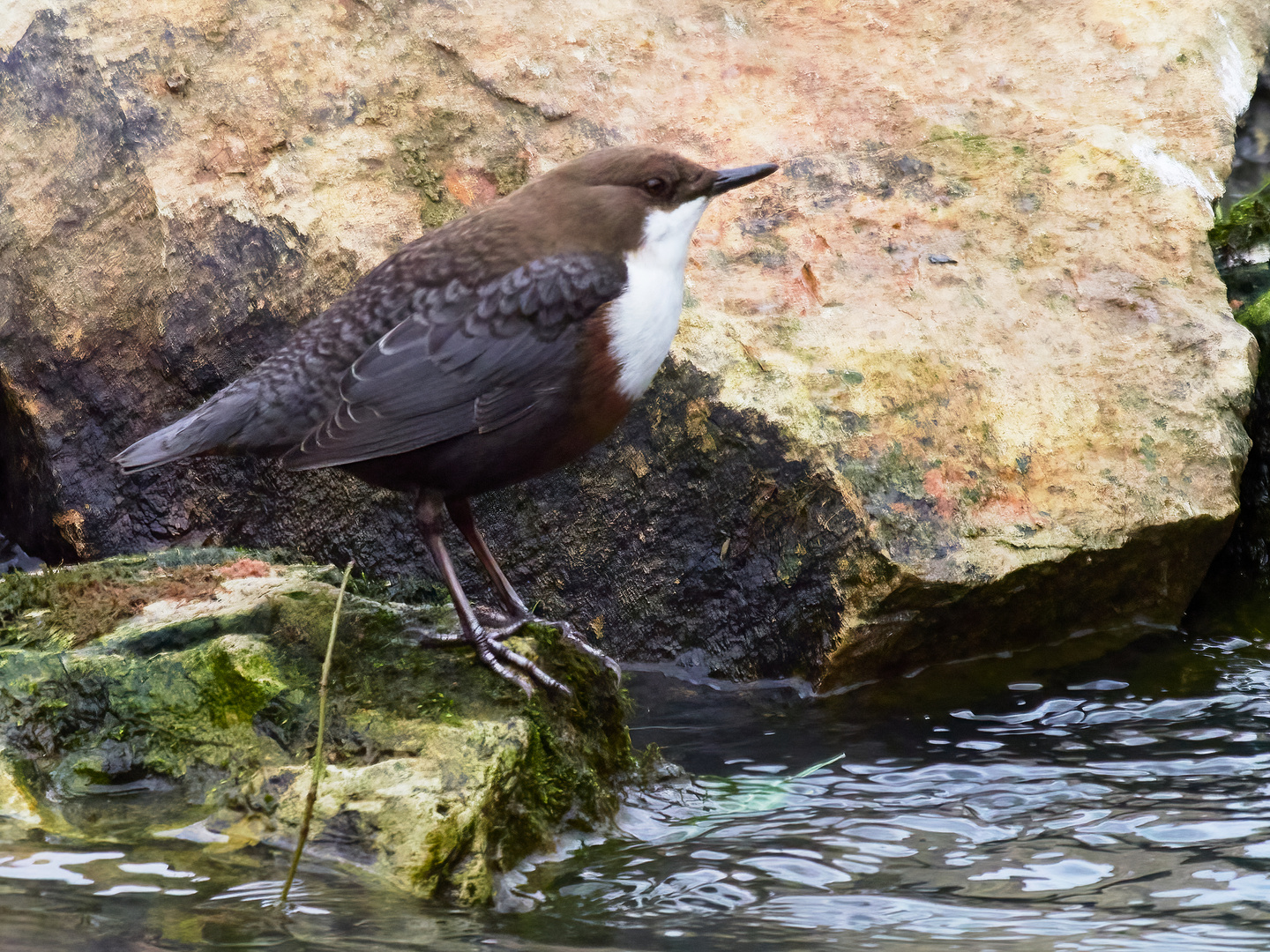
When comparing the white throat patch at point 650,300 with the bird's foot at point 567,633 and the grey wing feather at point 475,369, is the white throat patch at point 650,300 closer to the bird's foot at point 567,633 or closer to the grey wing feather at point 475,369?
the grey wing feather at point 475,369

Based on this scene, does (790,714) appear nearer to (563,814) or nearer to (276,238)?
(563,814)

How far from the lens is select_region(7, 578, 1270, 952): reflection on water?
2250 millimetres

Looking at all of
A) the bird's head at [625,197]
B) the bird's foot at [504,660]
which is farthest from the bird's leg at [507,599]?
the bird's head at [625,197]

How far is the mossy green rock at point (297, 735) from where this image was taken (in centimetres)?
254

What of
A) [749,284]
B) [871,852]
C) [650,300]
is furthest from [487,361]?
[749,284]

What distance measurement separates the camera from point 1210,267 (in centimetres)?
473

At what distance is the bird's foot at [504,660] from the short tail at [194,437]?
0.80 m

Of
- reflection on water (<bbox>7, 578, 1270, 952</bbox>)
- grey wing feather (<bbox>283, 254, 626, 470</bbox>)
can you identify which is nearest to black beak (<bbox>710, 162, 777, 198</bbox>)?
grey wing feather (<bbox>283, 254, 626, 470</bbox>)

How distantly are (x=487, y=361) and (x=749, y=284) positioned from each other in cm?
164

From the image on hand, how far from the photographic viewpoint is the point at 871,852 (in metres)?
2.81

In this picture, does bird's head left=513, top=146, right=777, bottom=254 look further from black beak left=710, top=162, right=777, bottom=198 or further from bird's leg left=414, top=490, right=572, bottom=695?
bird's leg left=414, top=490, right=572, bottom=695

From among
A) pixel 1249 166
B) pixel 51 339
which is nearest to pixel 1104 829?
pixel 51 339

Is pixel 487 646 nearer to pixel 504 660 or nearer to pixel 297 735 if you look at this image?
pixel 504 660

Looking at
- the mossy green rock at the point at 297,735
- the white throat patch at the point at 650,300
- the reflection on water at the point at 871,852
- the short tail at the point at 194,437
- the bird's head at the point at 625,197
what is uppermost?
the bird's head at the point at 625,197
